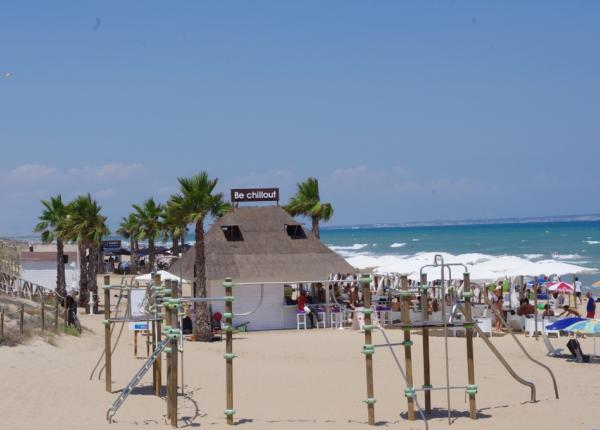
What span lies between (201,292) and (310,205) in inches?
692

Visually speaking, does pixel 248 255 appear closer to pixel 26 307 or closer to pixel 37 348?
pixel 26 307

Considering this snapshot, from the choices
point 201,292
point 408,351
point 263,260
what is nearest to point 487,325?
point 263,260

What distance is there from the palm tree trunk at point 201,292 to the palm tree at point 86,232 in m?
10.6

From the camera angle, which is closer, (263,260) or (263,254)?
(263,260)

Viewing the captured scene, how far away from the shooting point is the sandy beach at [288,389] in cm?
1470

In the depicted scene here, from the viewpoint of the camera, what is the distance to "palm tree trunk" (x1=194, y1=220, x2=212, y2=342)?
26562 mm

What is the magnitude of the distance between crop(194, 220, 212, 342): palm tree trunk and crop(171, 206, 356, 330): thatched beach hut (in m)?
1.87

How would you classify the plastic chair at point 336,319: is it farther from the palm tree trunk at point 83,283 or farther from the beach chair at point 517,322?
the palm tree trunk at point 83,283

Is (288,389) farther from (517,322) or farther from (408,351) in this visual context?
(517,322)

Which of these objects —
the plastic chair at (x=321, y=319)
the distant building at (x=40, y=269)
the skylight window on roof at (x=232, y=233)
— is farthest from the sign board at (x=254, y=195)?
the distant building at (x=40, y=269)

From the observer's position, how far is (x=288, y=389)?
59.8 feet

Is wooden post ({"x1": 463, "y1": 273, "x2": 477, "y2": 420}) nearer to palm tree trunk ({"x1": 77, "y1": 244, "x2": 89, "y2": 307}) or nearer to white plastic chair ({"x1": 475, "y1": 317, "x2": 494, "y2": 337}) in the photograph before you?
white plastic chair ({"x1": 475, "y1": 317, "x2": 494, "y2": 337})

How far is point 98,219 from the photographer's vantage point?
3844cm

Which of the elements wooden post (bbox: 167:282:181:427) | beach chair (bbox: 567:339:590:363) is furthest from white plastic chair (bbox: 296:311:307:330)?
wooden post (bbox: 167:282:181:427)
